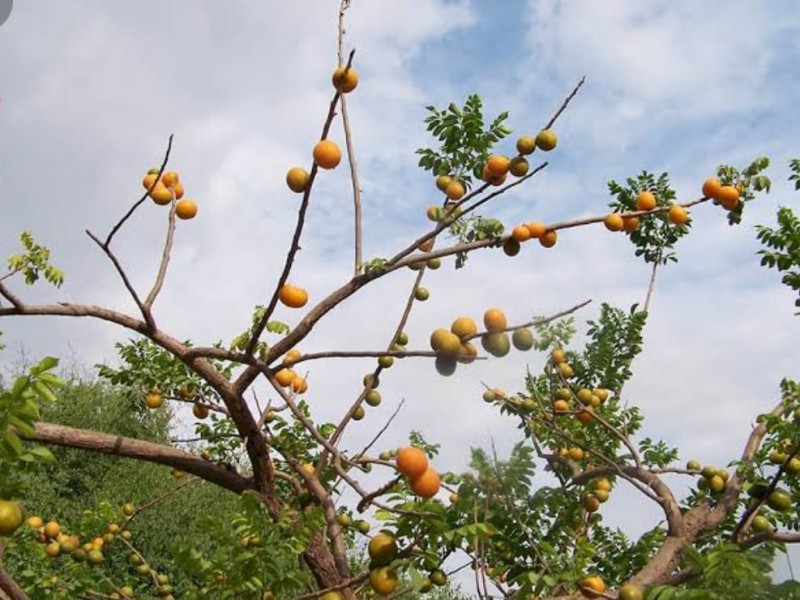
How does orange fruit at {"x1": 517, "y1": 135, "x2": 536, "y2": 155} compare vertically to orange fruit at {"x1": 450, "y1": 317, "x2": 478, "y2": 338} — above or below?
above

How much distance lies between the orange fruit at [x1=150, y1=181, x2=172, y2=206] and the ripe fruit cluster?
1892 mm

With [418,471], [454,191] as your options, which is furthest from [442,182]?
[418,471]

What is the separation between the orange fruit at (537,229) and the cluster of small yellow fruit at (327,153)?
855mm

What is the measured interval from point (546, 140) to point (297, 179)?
1.09 m

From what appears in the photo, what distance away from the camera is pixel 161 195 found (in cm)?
371

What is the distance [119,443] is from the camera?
3.78m

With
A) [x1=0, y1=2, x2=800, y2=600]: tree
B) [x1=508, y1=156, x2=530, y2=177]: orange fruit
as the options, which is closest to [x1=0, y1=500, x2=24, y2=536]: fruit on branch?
[x1=0, y1=2, x2=800, y2=600]: tree

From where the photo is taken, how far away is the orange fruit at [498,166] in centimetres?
327

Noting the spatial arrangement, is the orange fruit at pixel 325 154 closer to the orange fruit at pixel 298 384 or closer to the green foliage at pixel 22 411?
the green foliage at pixel 22 411

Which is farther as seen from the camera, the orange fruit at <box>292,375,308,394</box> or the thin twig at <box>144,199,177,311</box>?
the orange fruit at <box>292,375,308,394</box>

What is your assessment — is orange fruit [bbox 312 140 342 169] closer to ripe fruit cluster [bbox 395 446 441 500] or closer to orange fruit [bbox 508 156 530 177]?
orange fruit [bbox 508 156 530 177]

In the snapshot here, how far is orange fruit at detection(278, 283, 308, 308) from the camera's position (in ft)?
11.0

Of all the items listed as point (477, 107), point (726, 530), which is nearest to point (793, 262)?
point (726, 530)

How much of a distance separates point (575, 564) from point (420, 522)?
72 centimetres
